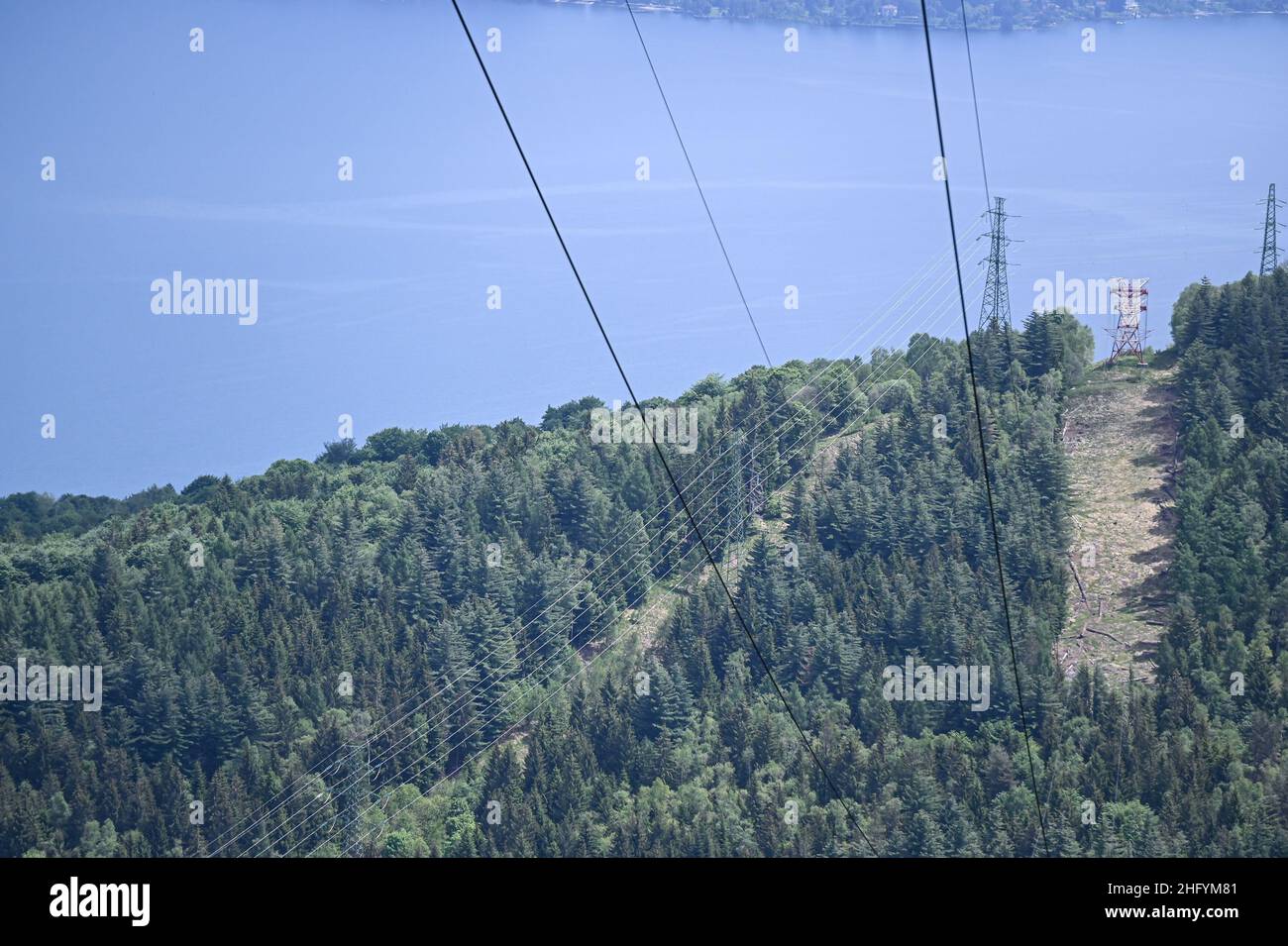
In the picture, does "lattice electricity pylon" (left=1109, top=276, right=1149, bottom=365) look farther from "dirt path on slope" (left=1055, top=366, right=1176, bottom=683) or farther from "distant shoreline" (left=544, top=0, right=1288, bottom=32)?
"distant shoreline" (left=544, top=0, right=1288, bottom=32)

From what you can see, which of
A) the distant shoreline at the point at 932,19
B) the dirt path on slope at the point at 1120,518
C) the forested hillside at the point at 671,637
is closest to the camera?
the forested hillside at the point at 671,637

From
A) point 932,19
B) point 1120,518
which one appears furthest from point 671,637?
point 932,19

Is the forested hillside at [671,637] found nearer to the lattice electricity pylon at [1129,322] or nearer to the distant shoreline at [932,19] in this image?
the lattice electricity pylon at [1129,322]

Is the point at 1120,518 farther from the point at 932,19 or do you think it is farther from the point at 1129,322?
the point at 932,19

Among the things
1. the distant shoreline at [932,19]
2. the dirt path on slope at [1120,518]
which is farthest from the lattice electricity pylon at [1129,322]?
the distant shoreline at [932,19]

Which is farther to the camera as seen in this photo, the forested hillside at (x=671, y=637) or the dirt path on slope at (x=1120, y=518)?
the dirt path on slope at (x=1120, y=518)
